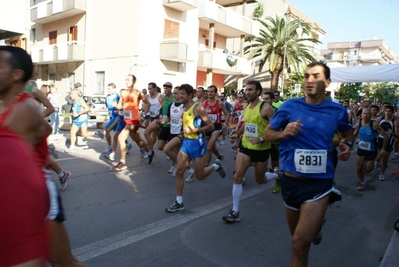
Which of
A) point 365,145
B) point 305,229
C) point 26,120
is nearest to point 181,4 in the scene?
point 365,145

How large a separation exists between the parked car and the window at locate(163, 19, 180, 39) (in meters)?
7.41

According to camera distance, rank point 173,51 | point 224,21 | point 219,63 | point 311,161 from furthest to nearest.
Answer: point 219,63 → point 224,21 → point 173,51 → point 311,161

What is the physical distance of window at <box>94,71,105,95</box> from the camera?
24.5 meters

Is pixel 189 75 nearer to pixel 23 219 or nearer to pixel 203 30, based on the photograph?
pixel 203 30

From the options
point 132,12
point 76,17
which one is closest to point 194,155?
point 132,12

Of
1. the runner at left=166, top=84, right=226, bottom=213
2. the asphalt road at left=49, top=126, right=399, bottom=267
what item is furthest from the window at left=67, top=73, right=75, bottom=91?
the runner at left=166, top=84, right=226, bottom=213

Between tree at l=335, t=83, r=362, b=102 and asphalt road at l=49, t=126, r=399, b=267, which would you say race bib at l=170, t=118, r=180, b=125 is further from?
tree at l=335, t=83, r=362, b=102

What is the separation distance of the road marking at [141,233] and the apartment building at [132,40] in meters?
17.3

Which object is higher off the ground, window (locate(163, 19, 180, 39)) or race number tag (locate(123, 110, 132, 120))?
window (locate(163, 19, 180, 39))

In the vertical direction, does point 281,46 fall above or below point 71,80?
above

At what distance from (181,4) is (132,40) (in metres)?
3.89

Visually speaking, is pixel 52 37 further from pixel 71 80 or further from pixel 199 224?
pixel 199 224

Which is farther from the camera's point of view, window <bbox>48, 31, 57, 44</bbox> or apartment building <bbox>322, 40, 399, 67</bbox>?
apartment building <bbox>322, 40, 399, 67</bbox>

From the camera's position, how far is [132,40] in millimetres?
A: 21969
